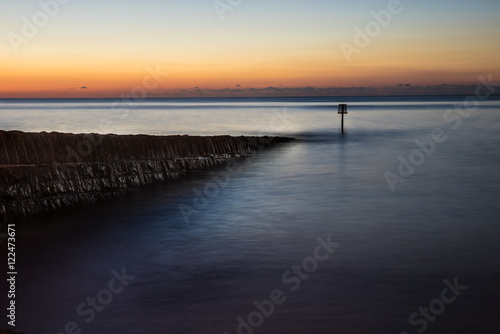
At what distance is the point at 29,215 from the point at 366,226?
6353 mm

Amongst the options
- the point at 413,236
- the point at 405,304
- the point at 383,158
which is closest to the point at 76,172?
the point at 413,236

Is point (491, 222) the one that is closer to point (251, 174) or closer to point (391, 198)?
point (391, 198)

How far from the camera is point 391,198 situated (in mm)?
14789

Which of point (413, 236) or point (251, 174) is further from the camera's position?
point (251, 174)

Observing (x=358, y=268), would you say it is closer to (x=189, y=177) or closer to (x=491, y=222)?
(x=491, y=222)

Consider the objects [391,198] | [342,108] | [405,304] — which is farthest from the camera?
[342,108]

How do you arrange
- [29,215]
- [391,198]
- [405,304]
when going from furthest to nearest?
[391,198], [29,215], [405,304]

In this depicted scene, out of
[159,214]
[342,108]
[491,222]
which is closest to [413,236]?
[491,222]

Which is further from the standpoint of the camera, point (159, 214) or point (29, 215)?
point (159, 214)

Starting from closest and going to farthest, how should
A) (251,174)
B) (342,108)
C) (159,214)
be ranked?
(159,214) < (251,174) < (342,108)

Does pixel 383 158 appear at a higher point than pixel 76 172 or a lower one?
lower

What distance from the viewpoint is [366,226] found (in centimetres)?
1152

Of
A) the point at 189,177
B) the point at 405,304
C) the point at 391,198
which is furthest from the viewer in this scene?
the point at 189,177

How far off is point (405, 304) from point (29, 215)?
24.5 feet
